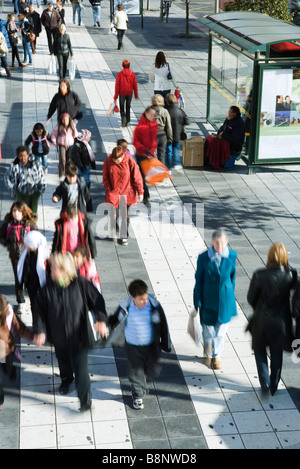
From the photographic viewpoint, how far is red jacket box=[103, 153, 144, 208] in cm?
1070

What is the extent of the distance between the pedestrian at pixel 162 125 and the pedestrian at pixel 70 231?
4.77m

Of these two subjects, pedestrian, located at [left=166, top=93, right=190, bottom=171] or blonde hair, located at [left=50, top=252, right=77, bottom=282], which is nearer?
blonde hair, located at [left=50, top=252, right=77, bottom=282]

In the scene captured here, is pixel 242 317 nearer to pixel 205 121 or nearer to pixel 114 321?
pixel 114 321

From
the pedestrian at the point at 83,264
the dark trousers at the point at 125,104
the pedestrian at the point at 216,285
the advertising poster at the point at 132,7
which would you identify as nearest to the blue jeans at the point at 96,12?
the advertising poster at the point at 132,7

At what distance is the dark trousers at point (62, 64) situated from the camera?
21.3 meters

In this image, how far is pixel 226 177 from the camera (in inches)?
571

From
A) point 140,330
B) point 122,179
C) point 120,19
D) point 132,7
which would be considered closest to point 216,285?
point 140,330

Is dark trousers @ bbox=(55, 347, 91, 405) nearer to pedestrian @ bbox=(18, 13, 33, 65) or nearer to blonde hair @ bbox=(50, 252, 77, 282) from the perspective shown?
blonde hair @ bbox=(50, 252, 77, 282)

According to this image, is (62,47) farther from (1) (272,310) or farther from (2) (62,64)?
(1) (272,310)

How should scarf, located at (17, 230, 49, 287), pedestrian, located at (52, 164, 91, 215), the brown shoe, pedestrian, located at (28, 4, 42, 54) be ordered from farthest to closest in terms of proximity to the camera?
pedestrian, located at (28, 4, 42, 54) → pedestrian, located at (52, 164, 91, 215) → the brown shoe → scarf, located at (17, 230, 49, 287)

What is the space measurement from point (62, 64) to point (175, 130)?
29.0ft

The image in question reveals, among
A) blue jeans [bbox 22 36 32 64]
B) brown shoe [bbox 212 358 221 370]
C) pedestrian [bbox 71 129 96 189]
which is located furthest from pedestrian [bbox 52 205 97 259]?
blue jeans [bbox 22 36 32 64]

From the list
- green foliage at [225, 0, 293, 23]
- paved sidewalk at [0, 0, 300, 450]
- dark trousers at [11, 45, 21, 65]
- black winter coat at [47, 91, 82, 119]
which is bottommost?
paved sidewalk at [0, 0, 300, 450]

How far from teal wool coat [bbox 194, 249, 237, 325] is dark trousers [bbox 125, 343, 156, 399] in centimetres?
86
